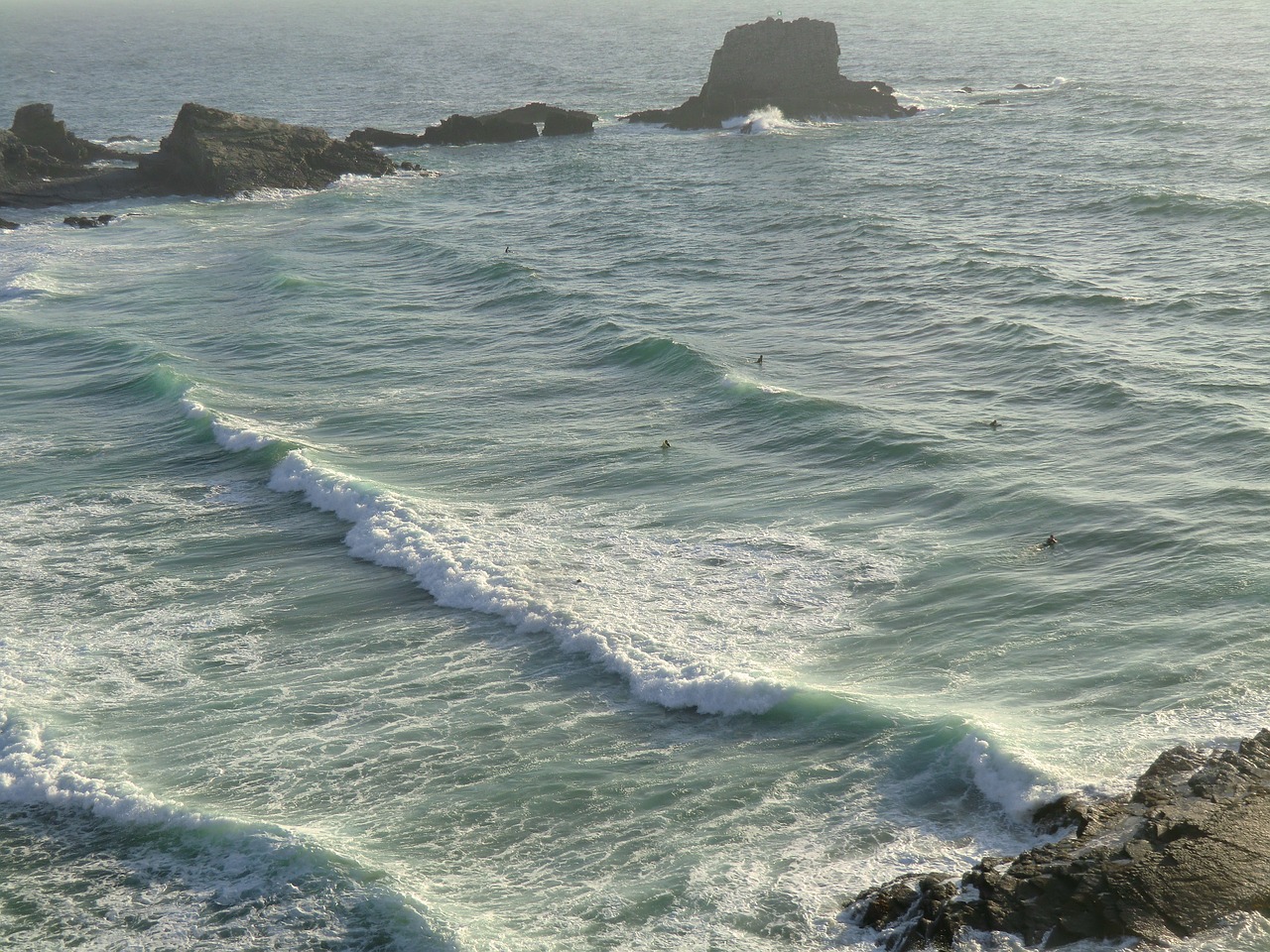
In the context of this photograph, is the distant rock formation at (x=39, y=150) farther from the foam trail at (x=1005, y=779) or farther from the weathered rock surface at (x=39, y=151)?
the foam trail at (x=1005, y=779)

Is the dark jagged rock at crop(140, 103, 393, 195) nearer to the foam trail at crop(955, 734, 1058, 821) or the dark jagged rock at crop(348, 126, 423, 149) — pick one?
the dark jagged rock at crop(348, 126, 423, 149)

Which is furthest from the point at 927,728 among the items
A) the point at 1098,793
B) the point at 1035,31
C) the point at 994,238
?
the point at 1035,31

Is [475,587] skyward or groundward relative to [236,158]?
groundward

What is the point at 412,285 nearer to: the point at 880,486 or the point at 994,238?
the point at 994,238

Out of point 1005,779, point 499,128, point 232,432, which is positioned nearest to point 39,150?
point 499,128

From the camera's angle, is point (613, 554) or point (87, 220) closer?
point (613, 554)

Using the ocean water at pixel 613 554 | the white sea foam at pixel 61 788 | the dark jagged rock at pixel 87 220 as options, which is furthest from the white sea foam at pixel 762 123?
the white sea foam at pixel 61 788

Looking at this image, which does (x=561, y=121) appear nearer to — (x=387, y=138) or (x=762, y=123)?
(x=387, y=138)
